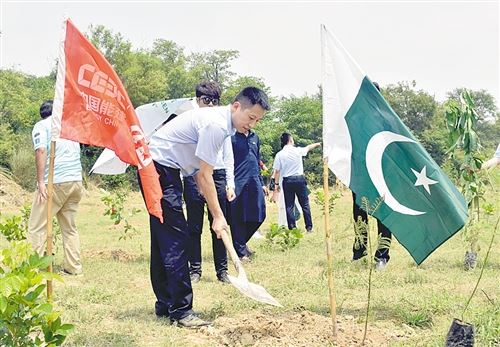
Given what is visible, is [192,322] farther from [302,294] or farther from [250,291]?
[302,294]

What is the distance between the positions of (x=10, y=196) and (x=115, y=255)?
35.5 ft

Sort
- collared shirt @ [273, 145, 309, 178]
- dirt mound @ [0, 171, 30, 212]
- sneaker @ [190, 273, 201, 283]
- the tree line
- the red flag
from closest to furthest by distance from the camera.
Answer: the red flag → sneaker @ [190, 273, 201, 283] → collared shirt @ [273, 145, 309, 178] → dirt mound @ [0, 171, 30, 212] → the tree line

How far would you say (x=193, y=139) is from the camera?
14.0 feet

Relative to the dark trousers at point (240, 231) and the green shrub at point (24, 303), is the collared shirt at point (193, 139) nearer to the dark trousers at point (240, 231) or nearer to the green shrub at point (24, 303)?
the green shrub at point (24, 303)

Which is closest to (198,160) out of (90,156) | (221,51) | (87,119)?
(87,119)

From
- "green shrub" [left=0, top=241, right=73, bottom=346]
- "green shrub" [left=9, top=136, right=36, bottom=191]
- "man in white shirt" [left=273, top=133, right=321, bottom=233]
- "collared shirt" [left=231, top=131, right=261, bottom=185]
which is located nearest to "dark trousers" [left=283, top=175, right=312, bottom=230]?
"man in white shirt" [left=273, top=133, right=321, bottom=233]

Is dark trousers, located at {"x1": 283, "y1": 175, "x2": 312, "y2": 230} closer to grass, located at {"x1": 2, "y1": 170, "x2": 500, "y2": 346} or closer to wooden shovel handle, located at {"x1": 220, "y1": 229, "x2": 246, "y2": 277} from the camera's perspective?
grass, located at {"x1": 2, "y1": 170, "x2": 500, "y2": 346}

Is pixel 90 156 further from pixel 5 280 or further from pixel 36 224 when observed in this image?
pixel 5 280

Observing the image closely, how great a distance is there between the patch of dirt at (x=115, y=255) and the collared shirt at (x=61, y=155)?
154 centimetres

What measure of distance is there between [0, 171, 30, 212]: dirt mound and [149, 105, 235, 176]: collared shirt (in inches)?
504

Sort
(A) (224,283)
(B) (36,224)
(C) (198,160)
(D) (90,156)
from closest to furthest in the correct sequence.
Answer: (C) (198,160)
(A) (224,283)
(B) (36,224)
(D) (90,156)

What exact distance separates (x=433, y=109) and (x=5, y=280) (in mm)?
35284

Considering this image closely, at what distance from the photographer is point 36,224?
6.25 metres

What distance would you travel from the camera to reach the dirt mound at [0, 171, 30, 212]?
53.3 ft
